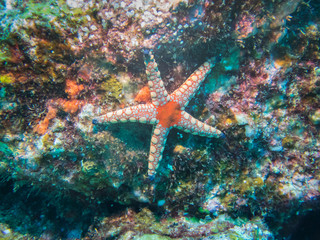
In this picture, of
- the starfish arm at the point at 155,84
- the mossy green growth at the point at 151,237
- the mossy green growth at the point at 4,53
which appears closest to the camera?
the mossy green growth at the point at 4,53

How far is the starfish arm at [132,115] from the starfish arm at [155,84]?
230 millimetres

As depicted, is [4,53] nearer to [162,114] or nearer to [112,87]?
[112,87]

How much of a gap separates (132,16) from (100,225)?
650 centimetres

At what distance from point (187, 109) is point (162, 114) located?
99 cm

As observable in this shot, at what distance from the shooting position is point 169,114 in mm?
4121

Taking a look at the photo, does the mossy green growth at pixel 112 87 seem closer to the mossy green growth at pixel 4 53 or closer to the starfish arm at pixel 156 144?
the starfish arm at pixel 156 144

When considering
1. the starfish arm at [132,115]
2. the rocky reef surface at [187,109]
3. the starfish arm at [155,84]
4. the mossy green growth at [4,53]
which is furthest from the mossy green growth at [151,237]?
the mossy green growth at [4,53]

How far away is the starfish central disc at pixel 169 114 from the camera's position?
4.09 m

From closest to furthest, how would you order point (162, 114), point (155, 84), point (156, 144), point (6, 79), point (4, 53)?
point (4, 53) → point (6, 79) → point (155, 84) → point (162, 114) → point (156, 144)

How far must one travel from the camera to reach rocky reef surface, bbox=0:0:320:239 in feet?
12.3

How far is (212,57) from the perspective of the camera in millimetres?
4254

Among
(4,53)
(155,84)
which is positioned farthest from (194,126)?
(4,53)

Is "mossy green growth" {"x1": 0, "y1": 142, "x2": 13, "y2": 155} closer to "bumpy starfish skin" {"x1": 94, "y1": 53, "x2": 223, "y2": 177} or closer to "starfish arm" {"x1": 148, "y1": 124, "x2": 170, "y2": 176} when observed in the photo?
"bumpy starfish skin" {"x1": 94, "y1": 53, "x2": 223, "y2": 177}

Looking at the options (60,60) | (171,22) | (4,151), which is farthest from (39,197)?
(171,22)
